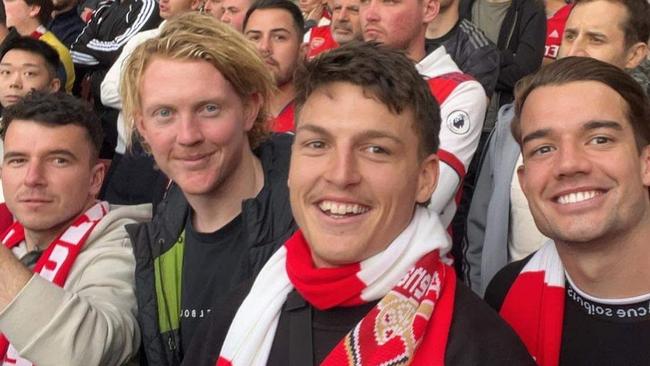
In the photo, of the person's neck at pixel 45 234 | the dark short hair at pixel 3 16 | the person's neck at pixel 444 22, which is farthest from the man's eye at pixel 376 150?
the dark short hair at pixel 3 16

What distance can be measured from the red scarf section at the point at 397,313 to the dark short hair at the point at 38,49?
4.20 m

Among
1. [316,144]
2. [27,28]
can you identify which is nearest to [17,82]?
[27,28]

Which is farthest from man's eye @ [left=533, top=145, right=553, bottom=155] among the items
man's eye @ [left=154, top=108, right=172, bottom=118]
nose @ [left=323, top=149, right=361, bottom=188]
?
man's eye @ [left=154, top=108, right=172, bottom=118]

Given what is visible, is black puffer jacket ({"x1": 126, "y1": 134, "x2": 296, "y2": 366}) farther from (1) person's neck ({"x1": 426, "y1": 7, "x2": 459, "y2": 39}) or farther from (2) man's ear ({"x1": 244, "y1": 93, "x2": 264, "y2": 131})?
(1) person's neck ({"x1": 426, "y1": 7, "x2": 459, "y2": 39})

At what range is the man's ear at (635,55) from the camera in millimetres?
4270

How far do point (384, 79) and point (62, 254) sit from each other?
1.46 meters

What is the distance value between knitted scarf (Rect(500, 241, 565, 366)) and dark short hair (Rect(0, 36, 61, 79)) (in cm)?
408

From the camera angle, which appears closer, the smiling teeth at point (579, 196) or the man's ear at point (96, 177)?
the smiling teeth at point (579, 196)

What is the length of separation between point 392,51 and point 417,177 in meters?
0.31

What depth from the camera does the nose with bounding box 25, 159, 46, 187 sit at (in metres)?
3.31

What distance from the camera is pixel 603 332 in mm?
2514

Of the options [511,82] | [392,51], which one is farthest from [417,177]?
[511,82]

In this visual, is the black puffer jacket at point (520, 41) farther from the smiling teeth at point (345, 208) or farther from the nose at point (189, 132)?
the smiling teeth at point (345, 208)

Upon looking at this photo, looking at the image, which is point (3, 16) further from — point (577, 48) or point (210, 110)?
point (210, 110)
